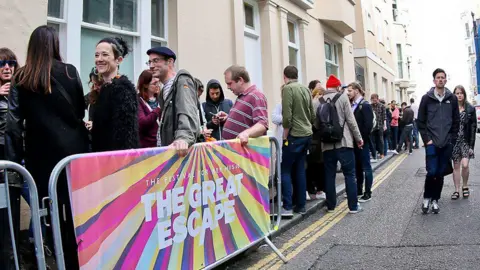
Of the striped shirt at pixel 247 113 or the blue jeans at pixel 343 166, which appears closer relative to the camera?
the striped shirt at pixel 247 113

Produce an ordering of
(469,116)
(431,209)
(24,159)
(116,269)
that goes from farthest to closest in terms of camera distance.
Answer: (469,116) < (431,209) < (24,159) < (116,269)

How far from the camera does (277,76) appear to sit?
9.80 m

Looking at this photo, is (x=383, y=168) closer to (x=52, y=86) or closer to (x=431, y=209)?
(x=431, y=209)

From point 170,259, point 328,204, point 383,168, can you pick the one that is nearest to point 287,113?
point 328,204

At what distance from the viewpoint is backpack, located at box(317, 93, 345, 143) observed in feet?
19.2

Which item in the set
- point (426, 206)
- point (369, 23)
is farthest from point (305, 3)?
point (369, 23)

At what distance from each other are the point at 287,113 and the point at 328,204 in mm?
1717

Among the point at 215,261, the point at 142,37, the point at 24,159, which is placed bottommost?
the point at 215,261

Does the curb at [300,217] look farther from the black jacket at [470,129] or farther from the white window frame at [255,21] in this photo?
the white window frame at [255,21]

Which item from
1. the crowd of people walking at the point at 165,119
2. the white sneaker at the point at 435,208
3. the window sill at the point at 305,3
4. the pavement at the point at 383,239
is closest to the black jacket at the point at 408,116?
the window sill at the point at 305,3

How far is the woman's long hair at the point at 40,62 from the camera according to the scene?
8.45 feet

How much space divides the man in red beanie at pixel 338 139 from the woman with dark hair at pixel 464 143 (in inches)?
69.3

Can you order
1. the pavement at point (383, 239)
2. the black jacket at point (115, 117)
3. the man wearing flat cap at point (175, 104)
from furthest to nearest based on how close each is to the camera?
the pavement at point (383, 239) < the man wearing flat cap at point (175, 104) < the black jacket at point (115, 117)

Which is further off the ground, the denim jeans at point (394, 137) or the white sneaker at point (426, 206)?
the denim jeans at point (394, 137)
